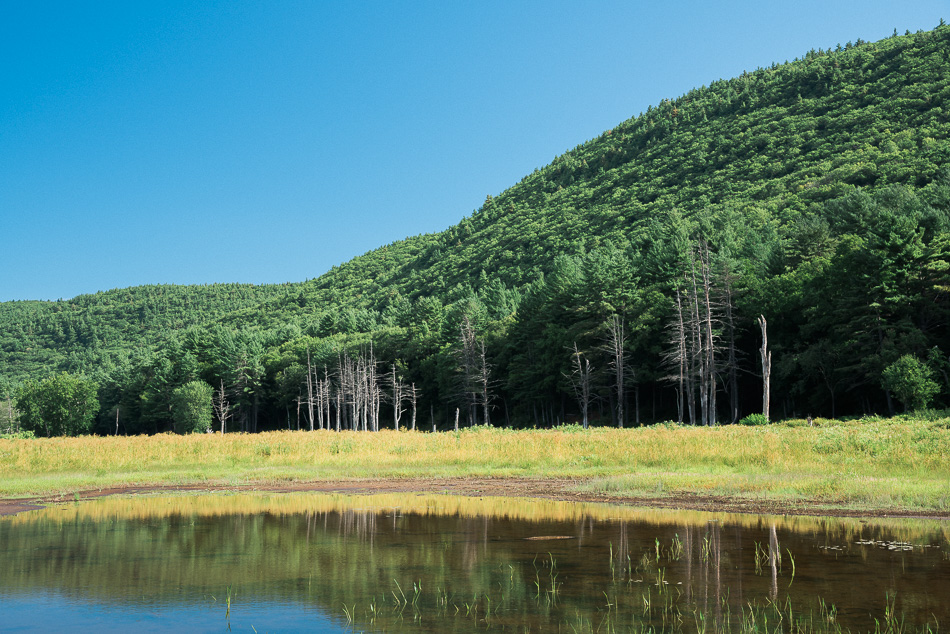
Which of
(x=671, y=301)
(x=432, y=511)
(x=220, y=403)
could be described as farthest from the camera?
Result: (x=220, y=403)

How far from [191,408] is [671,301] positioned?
7751 centimetres

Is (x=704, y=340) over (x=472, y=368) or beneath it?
over

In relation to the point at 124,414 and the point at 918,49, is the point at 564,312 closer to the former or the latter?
the point at 124,414

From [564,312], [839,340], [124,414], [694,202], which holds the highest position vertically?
[694,202]

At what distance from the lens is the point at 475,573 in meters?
11.9

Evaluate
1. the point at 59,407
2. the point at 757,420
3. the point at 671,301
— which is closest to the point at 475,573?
the point at 757,420

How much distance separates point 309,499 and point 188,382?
10380 cm

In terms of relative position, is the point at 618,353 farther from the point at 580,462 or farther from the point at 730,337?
the point at 580,462

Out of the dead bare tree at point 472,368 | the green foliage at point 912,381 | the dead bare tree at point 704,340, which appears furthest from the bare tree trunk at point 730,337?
the dead bare tree at point 472,368

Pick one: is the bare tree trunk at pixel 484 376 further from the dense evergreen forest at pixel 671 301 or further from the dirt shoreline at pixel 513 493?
the dirt shoreline at pixel 513 493

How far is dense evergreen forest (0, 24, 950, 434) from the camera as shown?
57.9 metres

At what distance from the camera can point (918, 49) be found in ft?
474

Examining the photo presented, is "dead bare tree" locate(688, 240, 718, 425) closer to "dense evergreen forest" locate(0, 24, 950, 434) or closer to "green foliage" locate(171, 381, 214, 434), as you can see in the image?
"dense evergreen forest" locate(0, 24, 950, 434)

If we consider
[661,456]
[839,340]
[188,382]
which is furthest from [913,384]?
[188,382]
